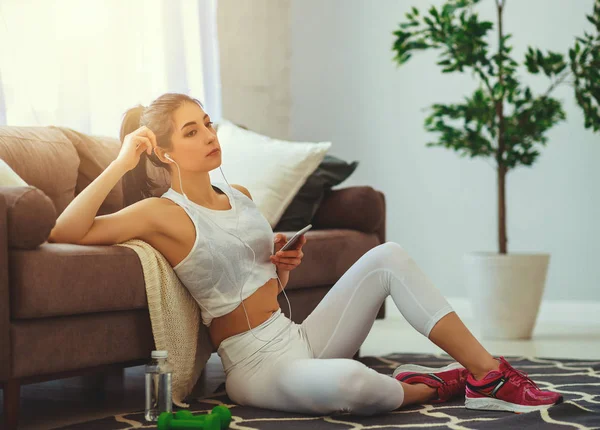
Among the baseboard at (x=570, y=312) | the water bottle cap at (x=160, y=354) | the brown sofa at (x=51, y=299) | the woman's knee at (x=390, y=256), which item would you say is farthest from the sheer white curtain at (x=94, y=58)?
the baseboard at (x=570, y=312)

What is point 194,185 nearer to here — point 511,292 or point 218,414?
point 218,414

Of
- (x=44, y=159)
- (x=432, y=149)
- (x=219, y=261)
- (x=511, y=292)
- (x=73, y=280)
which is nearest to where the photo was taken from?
(x=73, y=280)

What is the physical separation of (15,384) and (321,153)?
1751mm

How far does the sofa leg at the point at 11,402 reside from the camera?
6.06ft

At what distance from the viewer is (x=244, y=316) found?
2.12 metres

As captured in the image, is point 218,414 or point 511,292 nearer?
point 218,414

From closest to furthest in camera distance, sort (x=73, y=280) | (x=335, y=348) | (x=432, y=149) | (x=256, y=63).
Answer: (x=73, y=280) < (x=335, y=348) < (x=432, y=149) < (x=256, y=63)

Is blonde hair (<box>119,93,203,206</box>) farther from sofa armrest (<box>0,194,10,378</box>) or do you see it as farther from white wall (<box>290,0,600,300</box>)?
white wall (<box>290,0,600,300</box>)

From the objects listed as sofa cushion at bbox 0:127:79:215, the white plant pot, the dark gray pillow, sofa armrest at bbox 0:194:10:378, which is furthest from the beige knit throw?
the white plant pot

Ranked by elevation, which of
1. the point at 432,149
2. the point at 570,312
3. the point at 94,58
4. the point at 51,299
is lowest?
the point at 570,312

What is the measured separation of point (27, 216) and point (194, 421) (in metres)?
0.57

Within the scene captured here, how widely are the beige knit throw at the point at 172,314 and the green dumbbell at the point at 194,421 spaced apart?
0.28 metres

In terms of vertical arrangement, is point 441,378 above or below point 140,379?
above

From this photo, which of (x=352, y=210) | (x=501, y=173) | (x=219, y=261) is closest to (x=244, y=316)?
(x=219, y=261)
